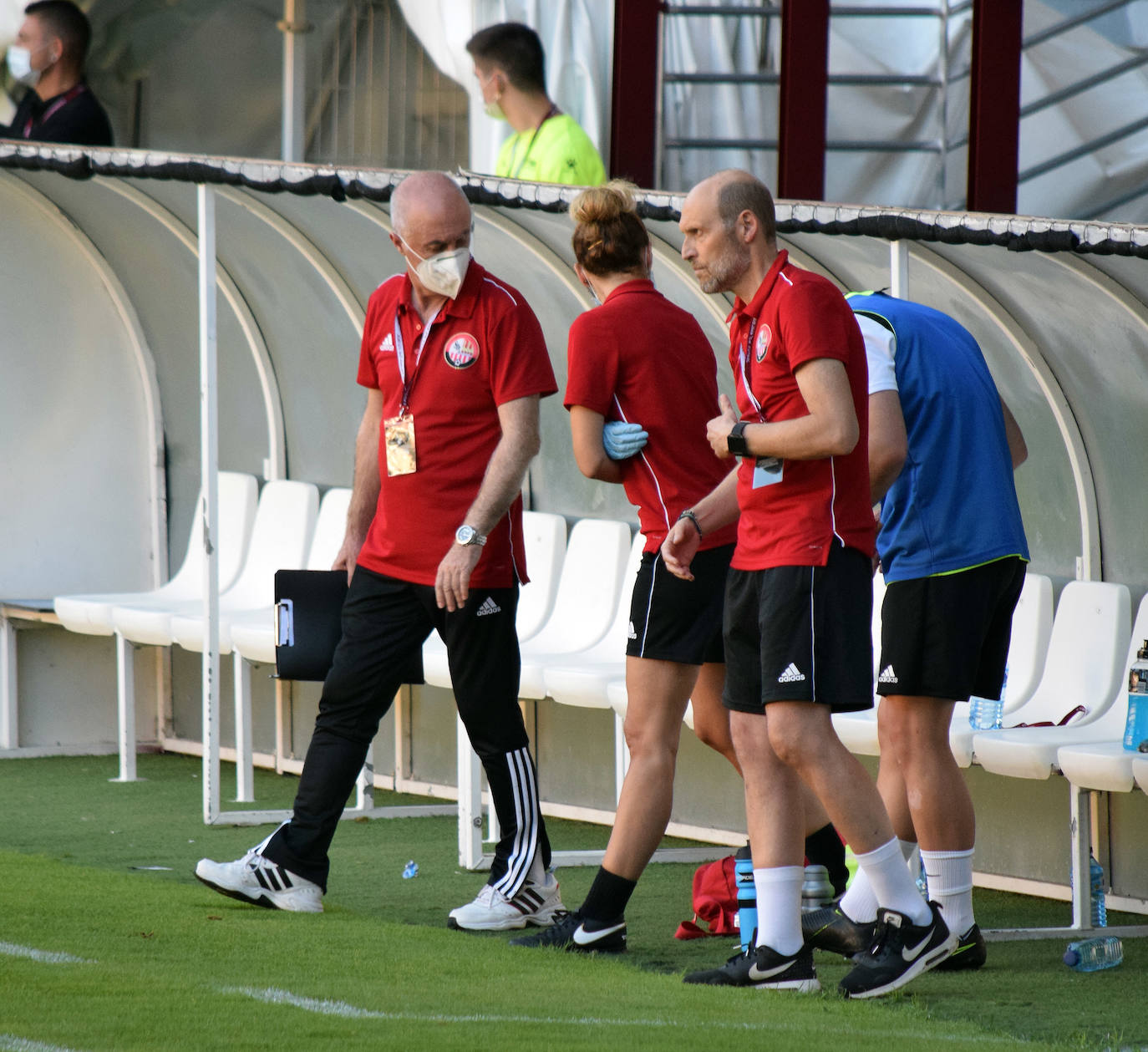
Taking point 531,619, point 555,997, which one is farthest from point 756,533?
point 531,619

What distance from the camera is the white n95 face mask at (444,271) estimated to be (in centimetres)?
530

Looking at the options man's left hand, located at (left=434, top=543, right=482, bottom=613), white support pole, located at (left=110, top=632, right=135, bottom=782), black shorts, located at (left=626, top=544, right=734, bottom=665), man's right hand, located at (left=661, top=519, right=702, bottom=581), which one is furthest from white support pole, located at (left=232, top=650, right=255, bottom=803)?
man's right hand, located at (left=661, top=519, right=702, bottom=581)

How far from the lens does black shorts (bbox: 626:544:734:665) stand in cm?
499

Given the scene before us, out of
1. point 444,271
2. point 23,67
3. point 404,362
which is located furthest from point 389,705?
point 23,67

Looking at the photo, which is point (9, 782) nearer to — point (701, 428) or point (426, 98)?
point (426, 98)

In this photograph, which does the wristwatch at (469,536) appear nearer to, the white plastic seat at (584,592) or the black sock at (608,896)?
the black sock at (608,896)

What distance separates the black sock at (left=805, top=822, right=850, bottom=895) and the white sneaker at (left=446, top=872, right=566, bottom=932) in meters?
0.68

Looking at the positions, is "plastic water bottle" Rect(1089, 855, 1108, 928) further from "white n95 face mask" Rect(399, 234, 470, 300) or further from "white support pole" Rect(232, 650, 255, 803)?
"white support pole" Rect(232, 650, 255, 803)

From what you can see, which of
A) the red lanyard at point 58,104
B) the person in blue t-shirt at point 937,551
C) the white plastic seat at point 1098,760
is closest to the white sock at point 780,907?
the person in blue t-shirt at point 937,551

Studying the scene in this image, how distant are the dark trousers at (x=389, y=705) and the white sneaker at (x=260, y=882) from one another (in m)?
0.03

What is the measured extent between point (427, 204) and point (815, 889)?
1.97m

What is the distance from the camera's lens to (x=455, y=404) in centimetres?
536

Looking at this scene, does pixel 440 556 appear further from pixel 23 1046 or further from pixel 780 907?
pixel 23 1046

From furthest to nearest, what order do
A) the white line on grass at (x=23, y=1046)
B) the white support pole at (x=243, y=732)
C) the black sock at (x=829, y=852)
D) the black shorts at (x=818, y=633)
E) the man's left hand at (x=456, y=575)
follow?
the white support pole at (x=243, y=732)
the black sock at (x=829, y=852)
the man's left hand at (x=456, y=575)
the black shorts at (x=818, y=633)
the white line on grass at (x=23, y=1046)
